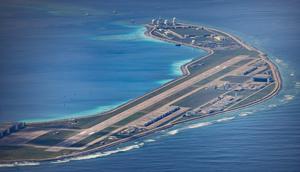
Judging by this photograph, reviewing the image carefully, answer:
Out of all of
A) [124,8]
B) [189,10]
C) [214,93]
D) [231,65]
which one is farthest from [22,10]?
[214,93]

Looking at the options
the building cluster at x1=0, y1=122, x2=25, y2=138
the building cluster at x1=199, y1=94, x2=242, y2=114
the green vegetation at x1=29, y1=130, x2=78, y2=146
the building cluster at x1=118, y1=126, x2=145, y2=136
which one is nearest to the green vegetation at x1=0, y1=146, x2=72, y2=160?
the green vegetation at x1=29, y1=130, x2=78, y2=146

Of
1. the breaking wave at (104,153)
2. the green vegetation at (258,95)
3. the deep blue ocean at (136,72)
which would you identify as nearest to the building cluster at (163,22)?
the deep blue ocean at (136,72)

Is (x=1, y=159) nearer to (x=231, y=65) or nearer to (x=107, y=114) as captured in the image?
(x=107, y=114)

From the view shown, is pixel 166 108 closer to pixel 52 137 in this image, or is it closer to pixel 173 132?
pixel 173 132

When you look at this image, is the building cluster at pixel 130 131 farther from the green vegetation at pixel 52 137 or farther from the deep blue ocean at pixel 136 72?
the green vegetation at pixel 52 137

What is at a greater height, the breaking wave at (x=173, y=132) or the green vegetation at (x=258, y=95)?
the green vegetation at (x=258, y=95)
